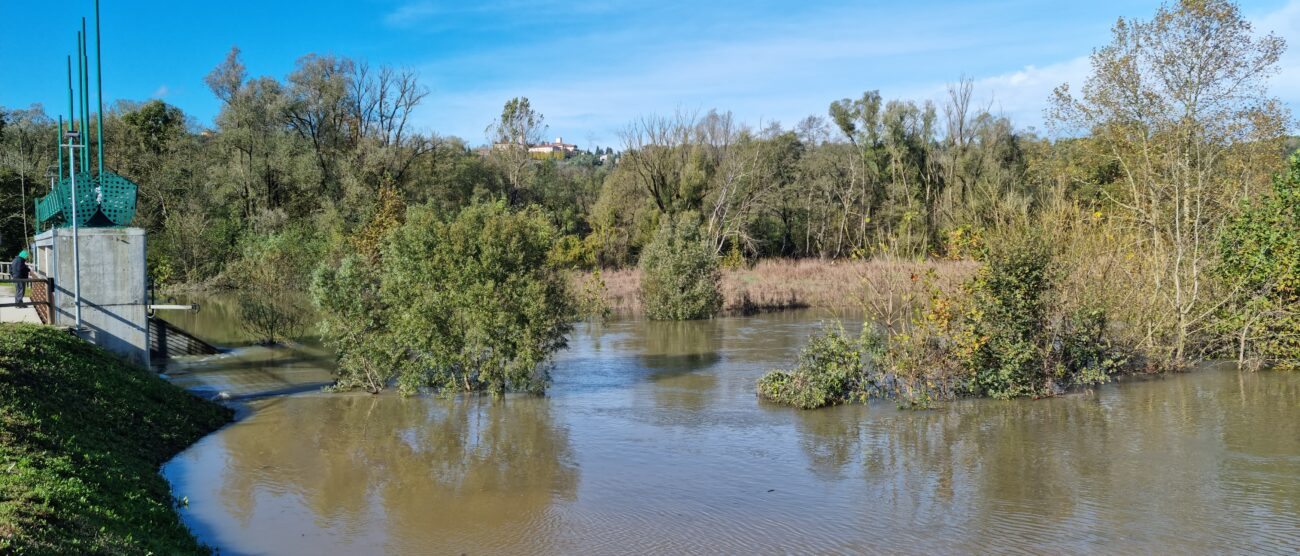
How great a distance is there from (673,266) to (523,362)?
16.4 meters

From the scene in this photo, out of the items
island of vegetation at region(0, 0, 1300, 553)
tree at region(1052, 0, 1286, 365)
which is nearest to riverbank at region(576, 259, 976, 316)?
island of vegetation at region(0, 0, 1300, 553)

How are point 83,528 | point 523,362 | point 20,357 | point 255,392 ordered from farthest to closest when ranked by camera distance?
point 255,392 → point 523,362 → point 20,357 → point 83,528

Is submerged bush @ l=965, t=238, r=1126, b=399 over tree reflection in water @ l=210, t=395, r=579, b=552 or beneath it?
over

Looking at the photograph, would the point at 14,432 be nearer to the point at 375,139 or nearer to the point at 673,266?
the point at 673,266

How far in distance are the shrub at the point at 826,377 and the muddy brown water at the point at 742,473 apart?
0.36m

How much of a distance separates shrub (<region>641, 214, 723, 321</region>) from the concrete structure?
18.5 m

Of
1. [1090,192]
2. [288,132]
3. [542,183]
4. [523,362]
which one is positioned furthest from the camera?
[542,183]

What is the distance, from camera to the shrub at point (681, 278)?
1291 inches

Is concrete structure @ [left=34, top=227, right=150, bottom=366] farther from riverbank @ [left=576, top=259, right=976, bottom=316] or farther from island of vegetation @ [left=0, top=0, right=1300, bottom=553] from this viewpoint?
riverbank @ [left=576, top=259, right=976, bottom=316]

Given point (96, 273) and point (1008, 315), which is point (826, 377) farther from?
point (96, 273)

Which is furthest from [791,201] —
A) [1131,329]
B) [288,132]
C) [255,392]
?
[255,392]

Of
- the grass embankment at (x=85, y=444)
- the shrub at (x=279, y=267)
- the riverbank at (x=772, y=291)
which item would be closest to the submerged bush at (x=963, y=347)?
the grass embankment at (x=85, y=444)

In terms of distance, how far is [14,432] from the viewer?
9578mm

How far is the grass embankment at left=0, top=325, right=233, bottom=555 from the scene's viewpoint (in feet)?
23.8
